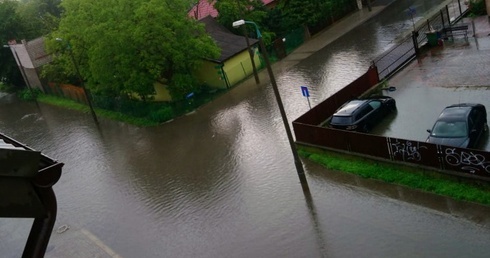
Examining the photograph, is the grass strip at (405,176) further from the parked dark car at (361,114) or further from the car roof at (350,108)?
the car roof at (350,108)

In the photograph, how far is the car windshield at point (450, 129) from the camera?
688 inches

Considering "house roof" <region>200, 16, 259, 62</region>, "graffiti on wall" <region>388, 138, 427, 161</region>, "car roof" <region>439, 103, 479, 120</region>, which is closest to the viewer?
"graffiti on wall" <region>388, 138, 427, 161</region>

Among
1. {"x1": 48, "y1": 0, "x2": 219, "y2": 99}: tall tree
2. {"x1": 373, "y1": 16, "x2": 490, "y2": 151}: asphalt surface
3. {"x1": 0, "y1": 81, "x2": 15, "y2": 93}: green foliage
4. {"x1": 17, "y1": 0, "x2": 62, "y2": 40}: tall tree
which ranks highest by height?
{"x1": 17, "y1": 0, "x2": 62, "y2": 40}: tall tree

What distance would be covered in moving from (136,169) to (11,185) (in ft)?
66.0

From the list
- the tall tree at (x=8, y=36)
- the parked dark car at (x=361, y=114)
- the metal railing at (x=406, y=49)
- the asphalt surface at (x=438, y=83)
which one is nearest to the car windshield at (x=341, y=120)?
the parked dark car at (x=361, y=114)

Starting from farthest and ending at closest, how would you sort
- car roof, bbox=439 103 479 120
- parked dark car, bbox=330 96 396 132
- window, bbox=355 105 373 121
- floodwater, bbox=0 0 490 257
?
window, bbox=355 105 373 121
parked dark car, bbox=330 96 396 132
car roof, bbox=439 103 479 120
floodwater, bbox=0 0 490 257

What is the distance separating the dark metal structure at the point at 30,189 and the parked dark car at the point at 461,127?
49.4 ft

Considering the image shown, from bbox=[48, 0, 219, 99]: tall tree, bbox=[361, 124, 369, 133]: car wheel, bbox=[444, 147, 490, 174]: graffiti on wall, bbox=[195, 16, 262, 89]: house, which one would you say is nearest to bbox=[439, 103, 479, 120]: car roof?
bbox=[444, 147, 490, 174]: graffiti on wall

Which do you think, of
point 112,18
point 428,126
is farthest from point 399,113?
point 112,18

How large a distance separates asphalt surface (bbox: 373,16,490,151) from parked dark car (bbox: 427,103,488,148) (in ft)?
2.17

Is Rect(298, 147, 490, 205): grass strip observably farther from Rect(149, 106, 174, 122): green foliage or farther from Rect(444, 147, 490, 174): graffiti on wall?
Rect(149, 106, 174, 122): green foliage

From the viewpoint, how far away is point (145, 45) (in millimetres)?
30297

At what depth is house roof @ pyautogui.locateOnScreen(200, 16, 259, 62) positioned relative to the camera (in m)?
35.4

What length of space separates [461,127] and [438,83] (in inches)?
321
